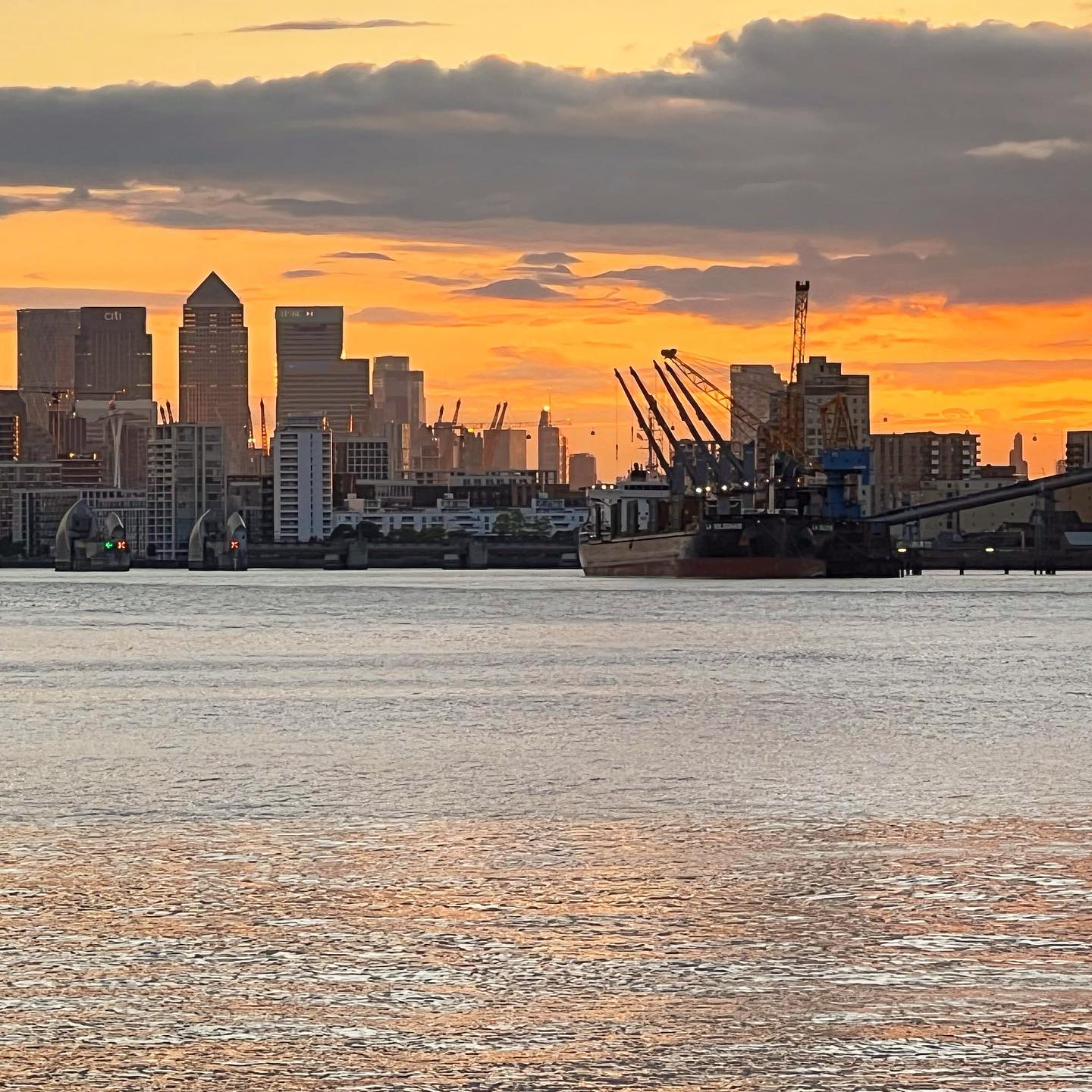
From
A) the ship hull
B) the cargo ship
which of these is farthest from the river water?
the cargo ship

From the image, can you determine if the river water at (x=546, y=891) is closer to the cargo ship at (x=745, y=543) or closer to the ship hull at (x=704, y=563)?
the ship hull at (x=704, y=563)

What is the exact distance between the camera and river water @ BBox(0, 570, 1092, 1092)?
1262 centimetres

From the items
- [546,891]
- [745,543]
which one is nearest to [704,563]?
[745,543]

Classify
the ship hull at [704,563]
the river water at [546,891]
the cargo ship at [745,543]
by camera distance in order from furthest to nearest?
the cargo ship at [745,543], the ship hull at [704,563], the river water at [546,891]

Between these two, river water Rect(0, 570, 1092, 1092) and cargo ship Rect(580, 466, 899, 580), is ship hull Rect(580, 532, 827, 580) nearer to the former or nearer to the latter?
cargo ship Rect(580, 466, 899, 580)

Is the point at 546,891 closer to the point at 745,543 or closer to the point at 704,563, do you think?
the point at 704,563

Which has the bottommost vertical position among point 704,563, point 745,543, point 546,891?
point 704,563

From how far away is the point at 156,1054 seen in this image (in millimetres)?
12461

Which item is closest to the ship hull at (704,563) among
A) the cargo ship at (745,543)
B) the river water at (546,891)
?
the cargo ship at (745,543)

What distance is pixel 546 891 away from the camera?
18828 millimetres

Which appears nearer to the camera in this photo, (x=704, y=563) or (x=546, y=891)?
(x=546, y=891)

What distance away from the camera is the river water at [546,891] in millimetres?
12625

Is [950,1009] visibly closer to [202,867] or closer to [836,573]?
[202,867]

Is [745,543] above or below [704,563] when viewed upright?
above
